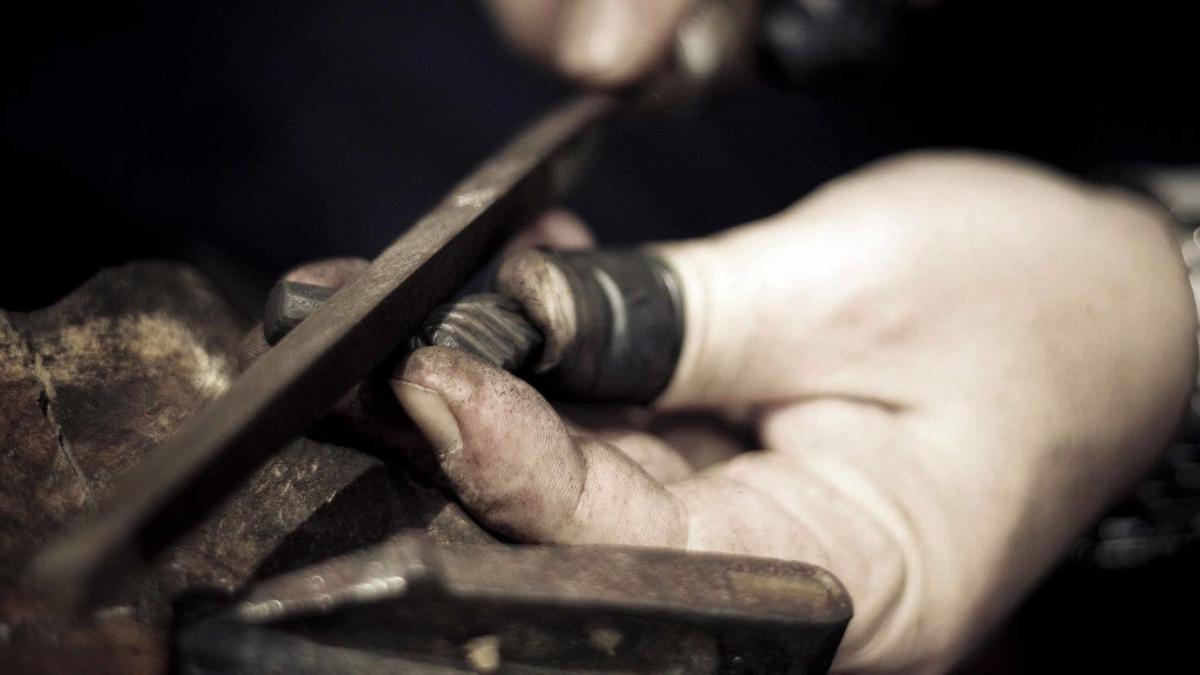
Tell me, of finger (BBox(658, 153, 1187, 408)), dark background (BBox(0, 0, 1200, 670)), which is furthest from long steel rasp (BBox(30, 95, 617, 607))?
dark background (BBox(0, 0, 1200, 670))

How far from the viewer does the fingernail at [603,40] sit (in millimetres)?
1210

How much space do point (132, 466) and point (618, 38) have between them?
0.80 m

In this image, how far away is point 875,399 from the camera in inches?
33.2

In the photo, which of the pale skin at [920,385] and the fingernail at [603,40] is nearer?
the pale skin at [920,385]

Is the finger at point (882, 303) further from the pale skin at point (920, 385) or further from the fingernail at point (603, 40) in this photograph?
the fingernail at point (603, 40)

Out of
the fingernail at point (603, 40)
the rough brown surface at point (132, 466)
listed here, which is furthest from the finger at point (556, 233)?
the rough brown surface at point (132, 466)

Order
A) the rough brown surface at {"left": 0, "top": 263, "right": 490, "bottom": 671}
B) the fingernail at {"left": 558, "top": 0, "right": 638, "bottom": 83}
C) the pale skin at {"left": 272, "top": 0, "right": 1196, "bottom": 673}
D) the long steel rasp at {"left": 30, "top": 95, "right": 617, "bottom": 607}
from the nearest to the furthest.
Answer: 1. the long steel rasp at {"left": 30, "top": 95, "right": 617, "bottom": 607}
2. the rough brown surface at {"left": 0, "top": 263, "right": 490, "bottom": 671}
3. the pale skin at {"left": 272, "top": 0, "right": 1196, "bottom": 673}
4. the fingernail at {"left": 558, "top": 0, "right": 638, "bottom": 83}

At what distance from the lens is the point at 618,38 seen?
1210 millimetres

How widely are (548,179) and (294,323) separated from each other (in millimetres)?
443

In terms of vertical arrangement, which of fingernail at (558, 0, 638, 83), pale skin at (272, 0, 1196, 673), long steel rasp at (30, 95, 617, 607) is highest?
fingernail at (558, 0, 638, 83)

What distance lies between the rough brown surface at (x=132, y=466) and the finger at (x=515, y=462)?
0.13ft

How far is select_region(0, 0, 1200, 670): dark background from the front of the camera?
1.30 metres

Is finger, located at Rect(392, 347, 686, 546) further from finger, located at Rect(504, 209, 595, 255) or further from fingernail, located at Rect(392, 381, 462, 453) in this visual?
finger, located at Rect(504, 209, 595, 255)

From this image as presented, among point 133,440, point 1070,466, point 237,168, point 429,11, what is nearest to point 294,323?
point 133,440
